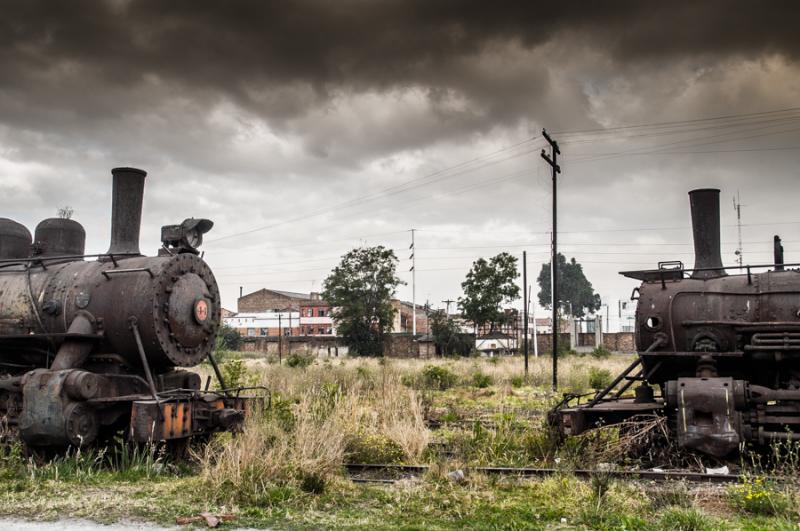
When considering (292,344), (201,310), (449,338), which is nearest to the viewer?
(201,310)

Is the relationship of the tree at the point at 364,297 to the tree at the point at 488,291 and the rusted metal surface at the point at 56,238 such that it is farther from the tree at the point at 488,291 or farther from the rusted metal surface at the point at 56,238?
the rusted metal surface at the point at 56,238

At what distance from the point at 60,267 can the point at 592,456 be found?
754 cm

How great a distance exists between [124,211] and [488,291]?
50.1 metres

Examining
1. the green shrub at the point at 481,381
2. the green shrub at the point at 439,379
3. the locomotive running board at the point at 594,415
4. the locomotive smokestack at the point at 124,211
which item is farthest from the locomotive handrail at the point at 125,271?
the green shrub at the point at 481,381

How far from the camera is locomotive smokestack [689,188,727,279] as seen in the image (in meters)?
10.8

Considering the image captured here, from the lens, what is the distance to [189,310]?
384 inches

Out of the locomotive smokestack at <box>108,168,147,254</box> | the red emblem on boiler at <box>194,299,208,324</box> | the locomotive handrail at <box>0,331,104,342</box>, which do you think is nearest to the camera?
the locomotive handrail at <box>0,331,104,342</box>

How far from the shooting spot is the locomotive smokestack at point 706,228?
10805 mm

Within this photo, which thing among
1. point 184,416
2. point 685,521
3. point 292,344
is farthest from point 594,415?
point 292,344

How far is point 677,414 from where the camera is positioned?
8.91 m

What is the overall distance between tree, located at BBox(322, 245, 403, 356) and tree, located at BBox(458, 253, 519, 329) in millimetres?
7237

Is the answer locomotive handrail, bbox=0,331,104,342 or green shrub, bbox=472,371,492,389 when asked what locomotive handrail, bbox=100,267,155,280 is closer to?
locomotive handrail, bbox=0,331,104,342

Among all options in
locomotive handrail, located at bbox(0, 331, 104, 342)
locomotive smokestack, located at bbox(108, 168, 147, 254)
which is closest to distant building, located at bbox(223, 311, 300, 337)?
locomotive smokestack, located at bbox(108, 168, 147, 254)

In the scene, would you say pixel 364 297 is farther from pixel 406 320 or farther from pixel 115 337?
pixel 115 337
